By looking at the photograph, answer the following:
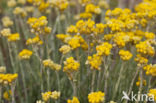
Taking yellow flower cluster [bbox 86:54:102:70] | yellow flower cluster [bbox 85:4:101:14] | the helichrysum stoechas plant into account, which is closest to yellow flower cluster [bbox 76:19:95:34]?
the helichrysum stoechas plant

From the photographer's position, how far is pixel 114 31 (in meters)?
1.80

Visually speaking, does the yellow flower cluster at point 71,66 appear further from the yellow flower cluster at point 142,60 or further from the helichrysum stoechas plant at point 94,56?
the yellow flower cluster at point 142,60

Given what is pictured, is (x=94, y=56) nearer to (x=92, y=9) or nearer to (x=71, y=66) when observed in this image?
(x=71, y=66)

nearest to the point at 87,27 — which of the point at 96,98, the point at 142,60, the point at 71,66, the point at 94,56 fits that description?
the point at 94,56

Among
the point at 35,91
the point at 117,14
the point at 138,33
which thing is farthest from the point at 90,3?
the point at 35,91

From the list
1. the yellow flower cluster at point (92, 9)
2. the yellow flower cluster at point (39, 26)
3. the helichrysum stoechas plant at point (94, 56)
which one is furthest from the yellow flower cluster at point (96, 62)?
the yellow flower cluster at point (92, 9)

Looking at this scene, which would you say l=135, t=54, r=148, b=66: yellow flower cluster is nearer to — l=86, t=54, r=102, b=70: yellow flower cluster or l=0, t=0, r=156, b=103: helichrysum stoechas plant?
l=0, t=0, r=156, b=103: helichrysum stoechas plant

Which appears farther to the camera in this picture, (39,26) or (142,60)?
(39,26)

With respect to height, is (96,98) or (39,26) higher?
(39,26)

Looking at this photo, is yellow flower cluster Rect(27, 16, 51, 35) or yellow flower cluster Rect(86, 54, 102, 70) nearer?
yellow flower cluster Rect(86, 54, 102, 70)

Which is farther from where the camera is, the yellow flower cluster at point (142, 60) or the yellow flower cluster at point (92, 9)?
the yellow flower cluster at point (92, 9)

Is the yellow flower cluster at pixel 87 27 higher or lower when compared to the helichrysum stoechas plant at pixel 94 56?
higher

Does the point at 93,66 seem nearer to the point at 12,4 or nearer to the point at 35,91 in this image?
the point at 35,91

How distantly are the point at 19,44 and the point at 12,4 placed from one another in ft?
2.31
